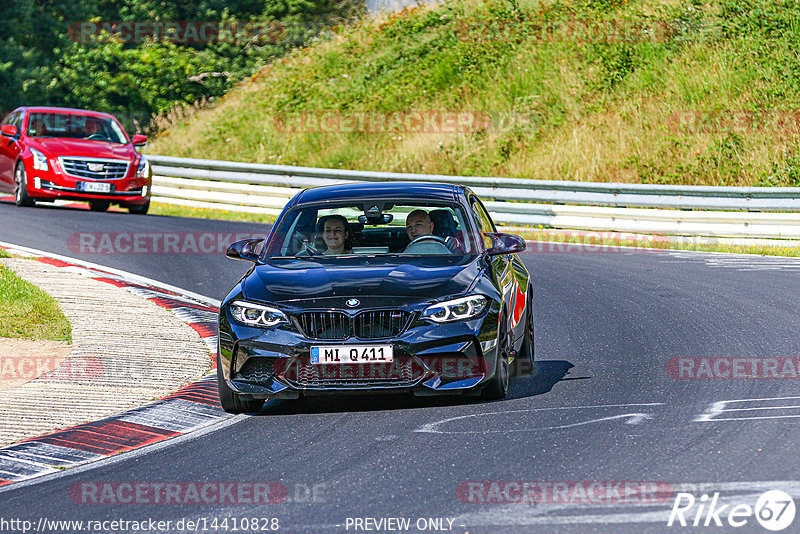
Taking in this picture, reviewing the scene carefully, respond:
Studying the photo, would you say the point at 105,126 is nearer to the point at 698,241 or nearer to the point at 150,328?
the point at 698,241

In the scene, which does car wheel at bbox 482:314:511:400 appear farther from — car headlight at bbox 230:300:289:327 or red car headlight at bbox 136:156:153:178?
red car headlight at bbox 136:156:153:178

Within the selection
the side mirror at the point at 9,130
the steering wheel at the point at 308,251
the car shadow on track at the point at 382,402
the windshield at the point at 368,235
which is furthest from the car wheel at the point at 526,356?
the side mirror at the point at 9,130

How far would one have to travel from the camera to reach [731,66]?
28609mm

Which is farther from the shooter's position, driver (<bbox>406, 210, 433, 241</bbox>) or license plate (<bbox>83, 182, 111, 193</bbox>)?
license plate (<bbox>83, 182, 111, 193</bbox>)

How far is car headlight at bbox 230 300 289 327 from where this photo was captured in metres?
7.95

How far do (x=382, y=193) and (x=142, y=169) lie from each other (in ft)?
45.7

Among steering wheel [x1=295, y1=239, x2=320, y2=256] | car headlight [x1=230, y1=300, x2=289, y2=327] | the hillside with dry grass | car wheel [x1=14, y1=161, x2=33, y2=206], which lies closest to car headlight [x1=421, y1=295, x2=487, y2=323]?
car headlight [x1=230, y1=300, x2=289, y2=327]

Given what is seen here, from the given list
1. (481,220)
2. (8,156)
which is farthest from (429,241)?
(8,156)

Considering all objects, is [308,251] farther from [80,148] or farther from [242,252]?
[80,148]

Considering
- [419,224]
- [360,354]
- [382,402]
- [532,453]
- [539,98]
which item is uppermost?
[539,98]

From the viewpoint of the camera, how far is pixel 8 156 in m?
23.0

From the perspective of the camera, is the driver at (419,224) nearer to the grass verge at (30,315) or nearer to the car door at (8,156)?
the grass verge at (30,315)

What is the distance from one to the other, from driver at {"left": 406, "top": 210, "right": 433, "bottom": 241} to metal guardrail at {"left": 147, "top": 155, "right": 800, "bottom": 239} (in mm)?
10910

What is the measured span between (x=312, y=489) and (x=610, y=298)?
8.03 meters
